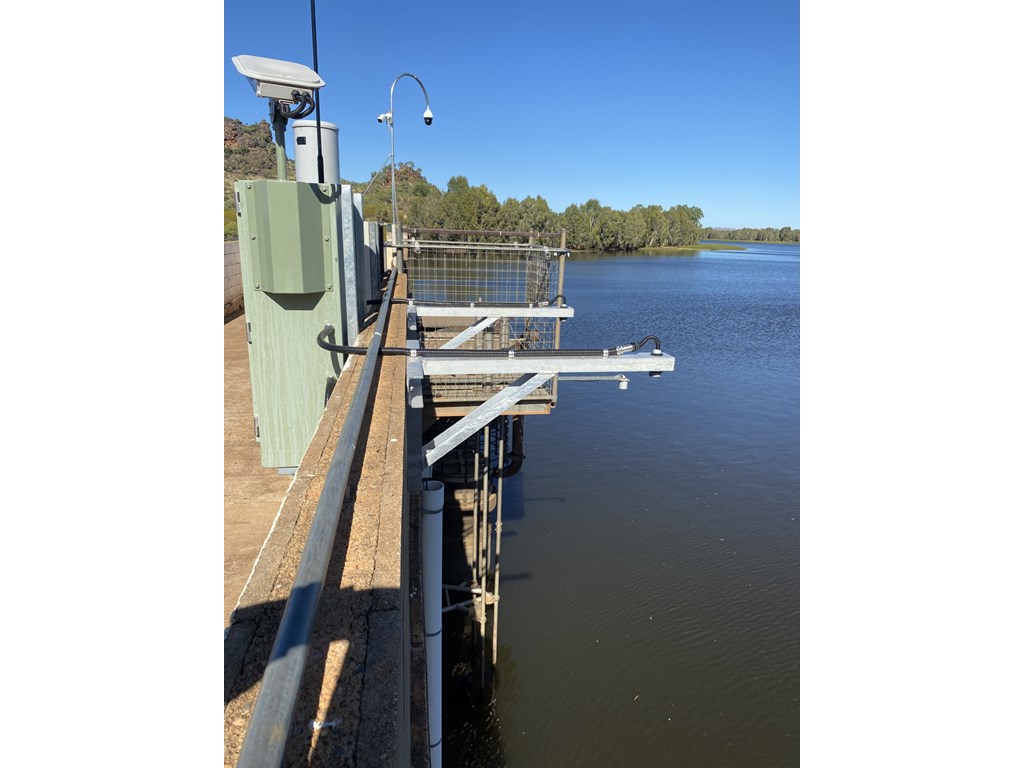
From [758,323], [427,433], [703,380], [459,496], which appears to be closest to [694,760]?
[459,496]

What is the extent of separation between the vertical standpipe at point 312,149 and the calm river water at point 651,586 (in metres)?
8.60

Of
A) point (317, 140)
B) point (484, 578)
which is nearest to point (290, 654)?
point (317, 140)

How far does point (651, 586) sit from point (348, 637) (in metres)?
12.6

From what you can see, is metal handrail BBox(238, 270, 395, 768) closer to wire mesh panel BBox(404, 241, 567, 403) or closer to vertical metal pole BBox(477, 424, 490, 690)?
wire mesh panel BBox(404, 241, 567, 403)

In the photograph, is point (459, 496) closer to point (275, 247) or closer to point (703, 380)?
point (275, 247)

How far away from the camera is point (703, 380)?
2617cm

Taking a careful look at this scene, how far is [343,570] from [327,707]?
0.61m

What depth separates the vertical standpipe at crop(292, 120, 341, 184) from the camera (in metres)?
5.04

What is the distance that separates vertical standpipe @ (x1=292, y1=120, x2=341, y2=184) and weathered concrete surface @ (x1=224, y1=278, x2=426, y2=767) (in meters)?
3.18

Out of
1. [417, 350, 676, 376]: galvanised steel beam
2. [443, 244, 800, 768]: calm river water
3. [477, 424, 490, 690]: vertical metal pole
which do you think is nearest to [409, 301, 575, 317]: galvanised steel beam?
[477, 424, 490, 690]: vertical metal pole

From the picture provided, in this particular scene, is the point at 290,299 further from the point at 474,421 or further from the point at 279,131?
the point at 474,421

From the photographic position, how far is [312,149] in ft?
16.8

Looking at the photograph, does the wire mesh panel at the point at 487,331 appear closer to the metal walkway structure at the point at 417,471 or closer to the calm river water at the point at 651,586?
the metal walkway structure at the point at 417,471

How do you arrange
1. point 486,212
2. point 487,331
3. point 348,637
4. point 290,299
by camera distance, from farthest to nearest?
point 486,212, point 487,331, point 290,299, point 348,637
